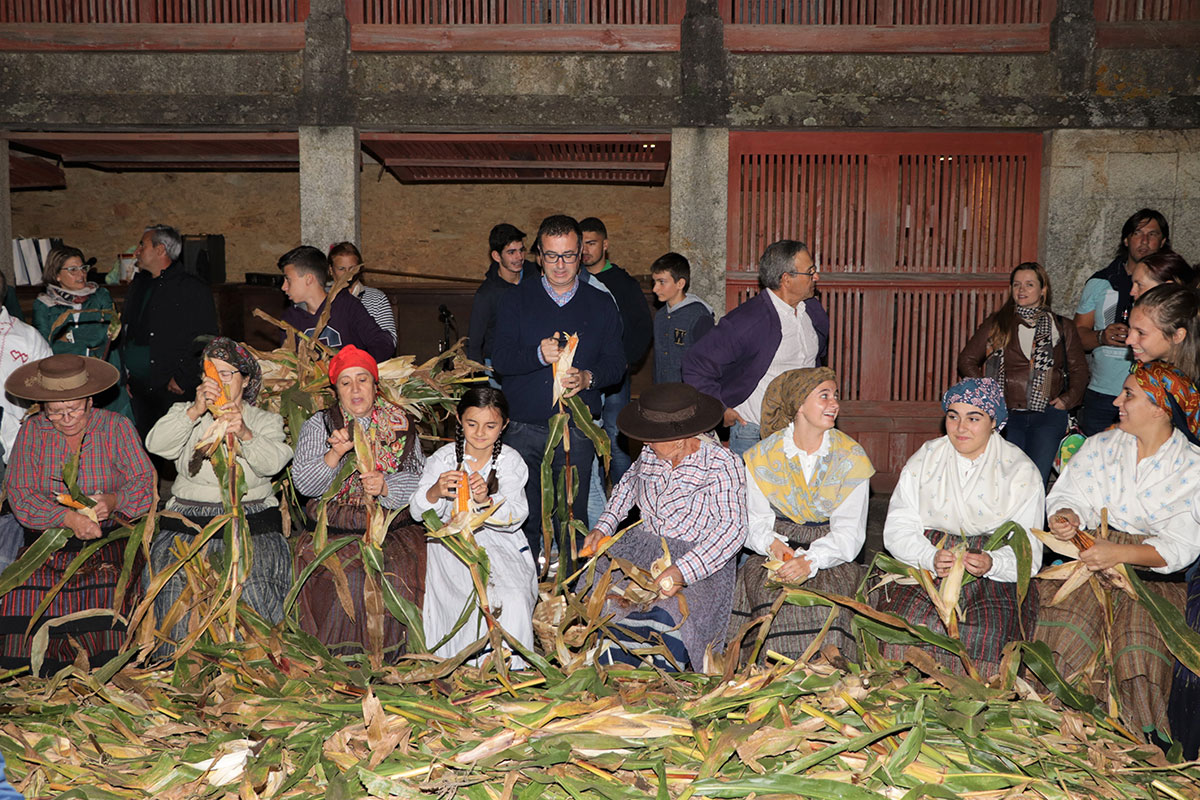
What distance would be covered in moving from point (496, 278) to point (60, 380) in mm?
2806

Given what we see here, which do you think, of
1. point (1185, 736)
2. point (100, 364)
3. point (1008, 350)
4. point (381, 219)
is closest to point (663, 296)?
point (1008, 350)

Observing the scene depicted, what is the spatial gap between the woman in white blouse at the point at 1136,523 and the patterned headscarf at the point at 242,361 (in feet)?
11.0

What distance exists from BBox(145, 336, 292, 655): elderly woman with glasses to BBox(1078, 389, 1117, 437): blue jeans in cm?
434

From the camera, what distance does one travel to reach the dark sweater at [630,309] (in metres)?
6.41

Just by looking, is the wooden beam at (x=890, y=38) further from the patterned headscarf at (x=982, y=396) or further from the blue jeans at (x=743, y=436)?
the patterned headscarf at (x=982, y=396)

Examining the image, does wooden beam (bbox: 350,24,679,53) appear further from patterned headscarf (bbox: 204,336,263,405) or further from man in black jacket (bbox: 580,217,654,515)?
patterned headscarf (bbox: 204,336,263,405)

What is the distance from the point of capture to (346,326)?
5.43m

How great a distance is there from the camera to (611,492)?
4520mm

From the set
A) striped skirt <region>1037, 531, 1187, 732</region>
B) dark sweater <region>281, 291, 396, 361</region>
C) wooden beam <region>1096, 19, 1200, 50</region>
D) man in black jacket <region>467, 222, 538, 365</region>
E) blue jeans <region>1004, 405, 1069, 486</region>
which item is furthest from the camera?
wooden beam <region>1096, 19, 1200, 50</region>

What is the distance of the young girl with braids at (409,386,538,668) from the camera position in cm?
411

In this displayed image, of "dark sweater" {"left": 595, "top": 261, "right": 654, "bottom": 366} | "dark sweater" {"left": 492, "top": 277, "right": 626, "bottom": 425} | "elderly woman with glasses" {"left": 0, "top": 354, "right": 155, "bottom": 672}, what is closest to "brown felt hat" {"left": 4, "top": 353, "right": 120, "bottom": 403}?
"elderly woman with glasses" {"left": 0, "top": 354, "right": 155, "bottom": 672}

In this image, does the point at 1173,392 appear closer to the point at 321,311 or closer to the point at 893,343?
the point at 893,343

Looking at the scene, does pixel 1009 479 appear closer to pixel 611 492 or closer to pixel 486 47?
pixel 611 492

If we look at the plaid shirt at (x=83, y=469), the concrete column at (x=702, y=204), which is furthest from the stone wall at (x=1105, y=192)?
the plaid shirt at (x=83, y=469)
